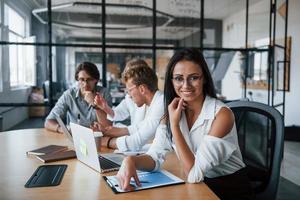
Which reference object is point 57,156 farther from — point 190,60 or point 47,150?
point 190,60

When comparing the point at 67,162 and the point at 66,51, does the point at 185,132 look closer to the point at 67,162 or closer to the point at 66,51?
the point at 67,162

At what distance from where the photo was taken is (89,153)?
1.19 m

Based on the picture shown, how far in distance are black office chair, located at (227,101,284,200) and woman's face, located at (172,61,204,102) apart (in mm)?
367

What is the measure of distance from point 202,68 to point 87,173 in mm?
631

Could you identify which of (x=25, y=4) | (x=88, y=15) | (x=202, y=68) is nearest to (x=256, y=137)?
(x=202, y=68)

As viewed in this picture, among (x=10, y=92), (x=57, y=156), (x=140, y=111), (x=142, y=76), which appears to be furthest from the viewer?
(x=10, y=92)

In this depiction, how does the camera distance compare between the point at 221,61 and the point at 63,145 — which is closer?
the point at 63,145

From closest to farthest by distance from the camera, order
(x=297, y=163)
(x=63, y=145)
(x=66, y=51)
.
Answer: (x=63, y=145) → (x=297, y=163) → (x=66, y=51)

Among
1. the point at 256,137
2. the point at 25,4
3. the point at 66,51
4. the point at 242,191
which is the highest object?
the point at 25,4

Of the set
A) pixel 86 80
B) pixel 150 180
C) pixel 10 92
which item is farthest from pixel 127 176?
pixel 10 92

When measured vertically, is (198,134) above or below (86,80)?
below

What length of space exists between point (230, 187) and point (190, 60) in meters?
0.54

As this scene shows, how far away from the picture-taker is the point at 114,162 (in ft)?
4.23

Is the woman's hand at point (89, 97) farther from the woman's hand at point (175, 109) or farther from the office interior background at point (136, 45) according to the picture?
the woman's hand at point (175, 109)
